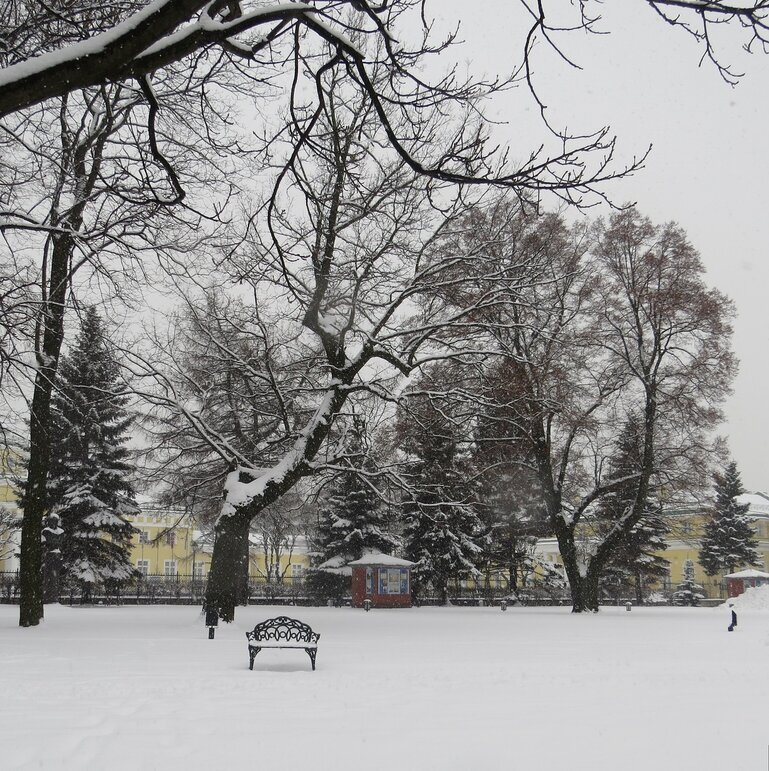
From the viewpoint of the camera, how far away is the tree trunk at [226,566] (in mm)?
20047

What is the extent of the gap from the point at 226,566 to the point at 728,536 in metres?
51.0

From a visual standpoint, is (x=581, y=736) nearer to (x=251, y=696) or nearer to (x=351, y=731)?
Answer: (x=351, y=731)

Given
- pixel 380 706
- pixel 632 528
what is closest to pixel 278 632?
pixel 380 706

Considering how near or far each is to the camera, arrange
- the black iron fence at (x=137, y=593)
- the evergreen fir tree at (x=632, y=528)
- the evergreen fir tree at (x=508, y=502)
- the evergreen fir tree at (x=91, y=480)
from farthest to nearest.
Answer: the evergreen fir tree at (x=632, y=528) < the black iron fence at (x=137, y=593) < the evergreen fir tree at (x=91, y=480) < the evergreen fir tree at (x=508, y=502)

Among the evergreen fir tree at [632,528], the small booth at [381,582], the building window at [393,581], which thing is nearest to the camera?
the evergreen fir tree at [632,528]

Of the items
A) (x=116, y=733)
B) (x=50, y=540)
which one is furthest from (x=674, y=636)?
(x=50, y=540)

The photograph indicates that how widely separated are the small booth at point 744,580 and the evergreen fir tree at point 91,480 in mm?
31607

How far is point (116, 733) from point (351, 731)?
2.04 metres

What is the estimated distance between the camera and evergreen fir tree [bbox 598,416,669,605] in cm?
3719

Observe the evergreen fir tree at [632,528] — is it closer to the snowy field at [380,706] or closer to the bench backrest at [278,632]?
the snowy field at [380,706]

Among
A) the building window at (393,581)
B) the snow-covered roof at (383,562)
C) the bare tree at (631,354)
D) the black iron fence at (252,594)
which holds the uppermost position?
the bare tree at (631,354)

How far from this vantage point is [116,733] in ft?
22.7

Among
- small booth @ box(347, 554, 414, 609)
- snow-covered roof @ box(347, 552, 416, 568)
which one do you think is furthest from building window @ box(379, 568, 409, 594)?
snow-covered roof @ box(347, 552, 416, 568)

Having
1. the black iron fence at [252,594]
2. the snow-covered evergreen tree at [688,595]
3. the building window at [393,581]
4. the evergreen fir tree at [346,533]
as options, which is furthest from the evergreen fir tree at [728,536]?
the building window at [393,581]
